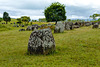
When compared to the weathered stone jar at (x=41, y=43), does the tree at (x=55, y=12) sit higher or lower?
higher

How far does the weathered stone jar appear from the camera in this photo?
27.4 ft

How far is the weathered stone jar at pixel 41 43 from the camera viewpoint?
8.34m

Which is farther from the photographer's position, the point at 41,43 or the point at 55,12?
the point at 55,12

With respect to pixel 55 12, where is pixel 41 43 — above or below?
below

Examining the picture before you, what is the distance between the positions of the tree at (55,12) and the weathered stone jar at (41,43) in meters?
48.3

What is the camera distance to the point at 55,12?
188 ft

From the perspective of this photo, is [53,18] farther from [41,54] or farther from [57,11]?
[41,54]

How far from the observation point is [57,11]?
58.0 metres

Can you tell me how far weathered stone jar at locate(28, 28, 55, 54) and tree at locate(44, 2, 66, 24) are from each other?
158 feet

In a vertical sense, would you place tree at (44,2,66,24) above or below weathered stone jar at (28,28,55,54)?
above

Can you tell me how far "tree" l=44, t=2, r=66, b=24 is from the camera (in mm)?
56594

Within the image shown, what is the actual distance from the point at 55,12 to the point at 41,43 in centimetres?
5046

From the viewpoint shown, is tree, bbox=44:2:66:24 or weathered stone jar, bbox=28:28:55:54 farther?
tree, bbox=44:2:66:24

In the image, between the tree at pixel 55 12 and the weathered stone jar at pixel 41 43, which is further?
the tree at pixel 55 12
